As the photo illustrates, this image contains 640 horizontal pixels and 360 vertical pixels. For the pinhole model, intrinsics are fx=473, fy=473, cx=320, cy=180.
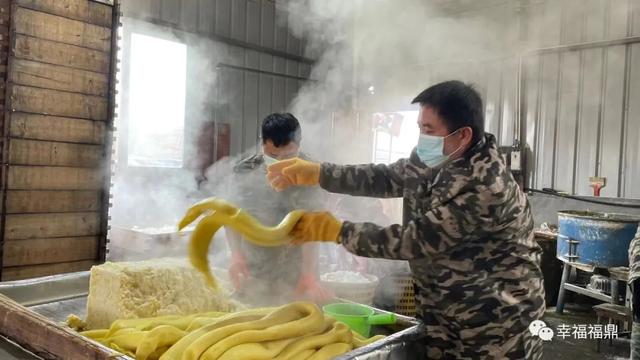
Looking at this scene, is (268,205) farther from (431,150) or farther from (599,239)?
(599,239)

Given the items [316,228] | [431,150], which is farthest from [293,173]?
[431,150]

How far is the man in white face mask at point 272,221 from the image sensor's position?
2.66m

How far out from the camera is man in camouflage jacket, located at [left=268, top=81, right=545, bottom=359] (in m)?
1.55

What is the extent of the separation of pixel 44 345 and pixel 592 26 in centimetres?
636

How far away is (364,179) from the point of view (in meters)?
2.06

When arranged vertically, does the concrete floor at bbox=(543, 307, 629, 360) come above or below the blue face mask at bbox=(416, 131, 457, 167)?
below

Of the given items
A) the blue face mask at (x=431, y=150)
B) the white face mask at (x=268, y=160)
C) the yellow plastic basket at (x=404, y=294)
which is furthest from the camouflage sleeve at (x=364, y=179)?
the yellow plastic basket at (x=404, y=294)

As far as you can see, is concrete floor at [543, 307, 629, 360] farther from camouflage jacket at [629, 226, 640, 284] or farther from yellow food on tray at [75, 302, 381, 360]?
yellow food on tray at [75, 302, 381, 360]

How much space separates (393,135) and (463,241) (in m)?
5.89

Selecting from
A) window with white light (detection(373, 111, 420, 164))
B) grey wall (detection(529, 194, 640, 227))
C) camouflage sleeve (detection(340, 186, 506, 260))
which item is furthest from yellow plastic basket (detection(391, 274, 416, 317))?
window with white light (detection(373, 111, 420, 164))

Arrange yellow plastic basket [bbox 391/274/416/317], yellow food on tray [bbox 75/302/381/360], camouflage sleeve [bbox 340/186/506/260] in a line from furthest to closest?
Answer: yellow plastic basket [bbox 391/274/416/317], camouflage sleeve [bbox 340/186/506/260], yellow food on tray [bbox 75/302/381/360]

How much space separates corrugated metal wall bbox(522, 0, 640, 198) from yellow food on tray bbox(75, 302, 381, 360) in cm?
522

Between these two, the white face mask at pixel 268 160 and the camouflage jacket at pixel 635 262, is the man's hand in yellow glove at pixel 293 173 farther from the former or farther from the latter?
the camouflage jacket at pixel 635 262

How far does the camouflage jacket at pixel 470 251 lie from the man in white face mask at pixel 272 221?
97 centimetres
